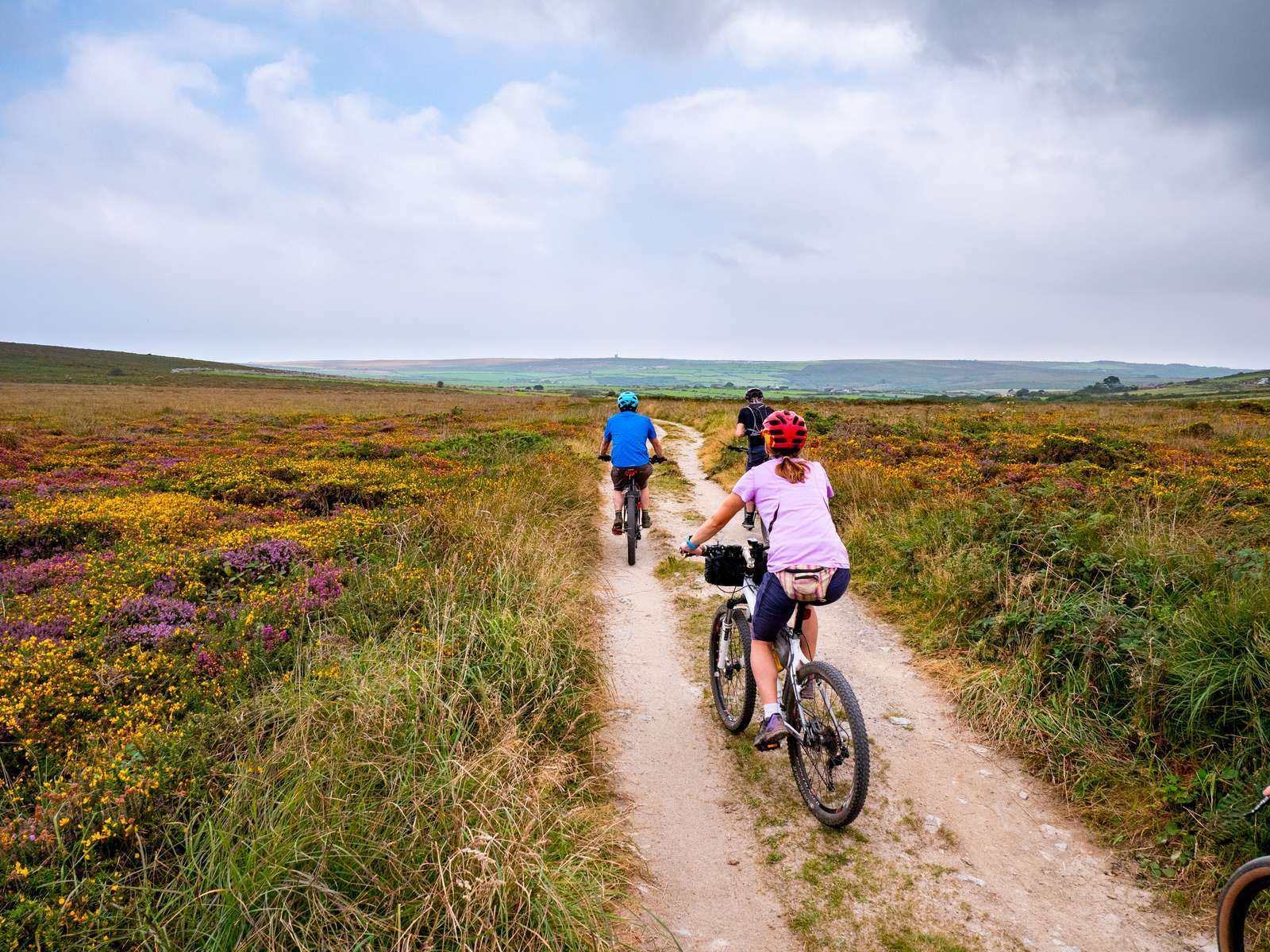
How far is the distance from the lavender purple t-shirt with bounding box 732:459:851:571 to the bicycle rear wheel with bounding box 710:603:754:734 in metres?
1.13

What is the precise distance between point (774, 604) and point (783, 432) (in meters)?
1.23

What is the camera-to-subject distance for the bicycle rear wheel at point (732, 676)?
5.17 meters

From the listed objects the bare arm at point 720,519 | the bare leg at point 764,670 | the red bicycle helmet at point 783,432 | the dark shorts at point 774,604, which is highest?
the red bicycle helmet at point 783,432

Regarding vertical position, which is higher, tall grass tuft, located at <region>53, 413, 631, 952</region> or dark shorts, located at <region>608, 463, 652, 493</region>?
dark shorts, located at <region>608, 463, 652, 493</region>

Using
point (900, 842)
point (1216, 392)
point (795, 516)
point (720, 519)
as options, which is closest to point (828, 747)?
point (900, 842)

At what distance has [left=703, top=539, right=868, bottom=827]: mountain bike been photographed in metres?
3.93

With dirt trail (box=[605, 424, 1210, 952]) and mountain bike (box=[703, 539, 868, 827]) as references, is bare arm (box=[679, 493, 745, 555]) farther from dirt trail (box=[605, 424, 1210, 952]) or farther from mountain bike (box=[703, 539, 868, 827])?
dirt trail (box=[605, 424, 1210, 952])

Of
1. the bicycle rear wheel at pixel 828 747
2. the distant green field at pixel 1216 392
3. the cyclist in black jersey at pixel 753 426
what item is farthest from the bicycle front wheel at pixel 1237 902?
the distant green field at pixel 1216 392

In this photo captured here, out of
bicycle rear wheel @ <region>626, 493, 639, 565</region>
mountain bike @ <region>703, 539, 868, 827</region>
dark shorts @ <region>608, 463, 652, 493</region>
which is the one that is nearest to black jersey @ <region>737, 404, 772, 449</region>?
dark shorts @ <region>608, 463, 652, 493</region>

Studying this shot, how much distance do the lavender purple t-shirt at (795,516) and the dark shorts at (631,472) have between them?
576cm

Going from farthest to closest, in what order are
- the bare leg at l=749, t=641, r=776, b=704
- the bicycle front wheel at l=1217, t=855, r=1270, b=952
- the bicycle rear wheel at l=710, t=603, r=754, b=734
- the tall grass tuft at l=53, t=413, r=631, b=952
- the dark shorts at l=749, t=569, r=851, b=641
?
the bicycle rear wheel at l=710, t=603, r=754, b=734
the bare leg at l=749, t=641, r=776, b=704
the dark shorts at l=749, t=569, r=851, b=641
the tall grass tuft at l=53, t=413, r=631, b=952
the bicycle front wheel at l=1217, t=855, r=1270, b=952

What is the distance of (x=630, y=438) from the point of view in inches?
400

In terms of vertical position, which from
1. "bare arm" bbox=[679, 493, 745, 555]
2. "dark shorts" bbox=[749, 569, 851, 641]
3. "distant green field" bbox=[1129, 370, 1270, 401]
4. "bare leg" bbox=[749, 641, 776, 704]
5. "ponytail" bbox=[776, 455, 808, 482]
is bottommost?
"bare leg" bbox=[749, 641, 776, 704]

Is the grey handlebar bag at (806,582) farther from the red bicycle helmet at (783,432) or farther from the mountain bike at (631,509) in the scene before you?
the mountain bike at (631,509)
